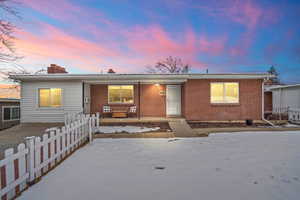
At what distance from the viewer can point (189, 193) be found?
280 cm

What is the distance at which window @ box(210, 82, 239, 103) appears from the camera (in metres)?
11.1

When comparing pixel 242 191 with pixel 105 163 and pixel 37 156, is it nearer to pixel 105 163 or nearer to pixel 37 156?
pixel 105 163

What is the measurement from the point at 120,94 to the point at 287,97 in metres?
16.1

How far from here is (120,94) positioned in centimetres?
1256

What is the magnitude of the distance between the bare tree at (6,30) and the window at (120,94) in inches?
304

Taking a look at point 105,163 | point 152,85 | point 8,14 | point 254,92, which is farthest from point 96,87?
point 254,92

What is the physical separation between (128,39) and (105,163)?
1286 centimetres

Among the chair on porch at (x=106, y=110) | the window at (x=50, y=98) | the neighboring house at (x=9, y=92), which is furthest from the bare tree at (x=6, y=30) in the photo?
the neighboring house at (x=9, y=92)

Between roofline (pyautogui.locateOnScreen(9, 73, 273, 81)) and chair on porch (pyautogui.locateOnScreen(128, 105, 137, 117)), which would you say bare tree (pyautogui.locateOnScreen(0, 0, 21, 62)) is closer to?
roofline (pyautogui.locateOnScreen(9, 73, 273, 81))

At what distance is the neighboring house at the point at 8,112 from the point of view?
16648 mm

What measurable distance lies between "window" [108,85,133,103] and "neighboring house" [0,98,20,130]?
12.1 metres

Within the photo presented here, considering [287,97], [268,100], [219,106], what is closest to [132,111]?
[219,106]

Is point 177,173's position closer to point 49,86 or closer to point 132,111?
point 132,111

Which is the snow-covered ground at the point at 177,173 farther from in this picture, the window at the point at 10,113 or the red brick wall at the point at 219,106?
the window at the point at 10,113
